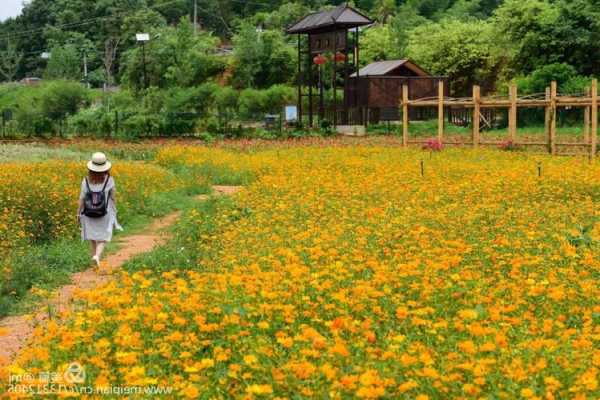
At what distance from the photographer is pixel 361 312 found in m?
6.11

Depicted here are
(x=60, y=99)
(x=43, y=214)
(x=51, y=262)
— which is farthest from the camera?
(x=60, y=99)

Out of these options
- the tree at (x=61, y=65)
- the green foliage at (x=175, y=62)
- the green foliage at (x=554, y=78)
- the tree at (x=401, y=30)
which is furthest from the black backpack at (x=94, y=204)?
the tree at (x=61, y=65)

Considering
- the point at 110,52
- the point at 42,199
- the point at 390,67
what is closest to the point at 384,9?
the point at 110,52

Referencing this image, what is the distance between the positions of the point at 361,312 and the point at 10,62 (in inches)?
3120

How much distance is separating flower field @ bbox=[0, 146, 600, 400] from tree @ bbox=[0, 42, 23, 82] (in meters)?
72.0

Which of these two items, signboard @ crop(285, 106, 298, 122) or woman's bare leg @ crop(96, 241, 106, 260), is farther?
signboard @ crop(285, 106, 298, 122)

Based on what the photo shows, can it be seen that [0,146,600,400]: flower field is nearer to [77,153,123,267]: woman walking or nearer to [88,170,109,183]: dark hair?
[77,153,123,267]: woman walking

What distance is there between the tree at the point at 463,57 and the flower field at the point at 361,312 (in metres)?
35.3

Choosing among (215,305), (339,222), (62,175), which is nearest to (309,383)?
(215,305)

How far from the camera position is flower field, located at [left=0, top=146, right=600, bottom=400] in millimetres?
4590

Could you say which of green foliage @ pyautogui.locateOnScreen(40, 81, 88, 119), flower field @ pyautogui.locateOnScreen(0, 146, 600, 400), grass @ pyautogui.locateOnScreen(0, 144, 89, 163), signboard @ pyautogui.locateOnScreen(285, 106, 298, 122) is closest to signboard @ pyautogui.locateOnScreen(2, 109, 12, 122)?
green foliage @ pyautogui.locateOnScreen(40, 81, 88, 119)

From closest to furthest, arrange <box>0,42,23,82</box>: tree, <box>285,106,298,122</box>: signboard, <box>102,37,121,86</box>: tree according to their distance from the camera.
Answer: <box>285,106,298,122</box>: signboard < <box>102,37,121,86</box>: tree < <box>0,42,23,82</box>: tree

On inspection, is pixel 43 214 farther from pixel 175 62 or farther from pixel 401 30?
pixel 401 30

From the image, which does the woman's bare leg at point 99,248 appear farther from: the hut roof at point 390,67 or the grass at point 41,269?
the hut roof at point 390,67
